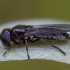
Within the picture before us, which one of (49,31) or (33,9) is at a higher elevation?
(33,9)

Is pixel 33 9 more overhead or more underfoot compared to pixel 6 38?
more overhead

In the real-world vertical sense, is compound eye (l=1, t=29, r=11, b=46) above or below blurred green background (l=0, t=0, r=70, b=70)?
below

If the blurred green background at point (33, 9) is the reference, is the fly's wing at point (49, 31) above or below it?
below

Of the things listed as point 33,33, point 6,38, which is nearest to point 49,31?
point 33,33

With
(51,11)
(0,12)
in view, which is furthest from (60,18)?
(0,12)

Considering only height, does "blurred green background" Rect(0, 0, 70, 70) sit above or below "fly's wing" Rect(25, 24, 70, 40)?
above

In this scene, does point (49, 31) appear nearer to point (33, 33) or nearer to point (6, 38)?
point (33, 33)
